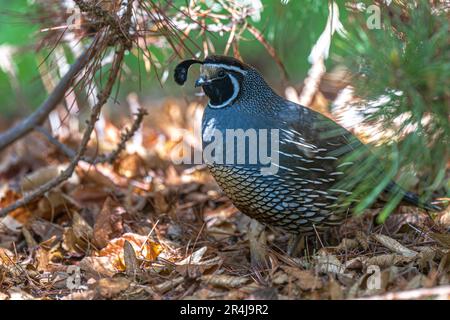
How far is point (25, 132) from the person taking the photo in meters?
4.57

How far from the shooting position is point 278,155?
3424mm

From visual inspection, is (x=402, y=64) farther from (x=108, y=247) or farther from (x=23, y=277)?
(x=23, y=277)

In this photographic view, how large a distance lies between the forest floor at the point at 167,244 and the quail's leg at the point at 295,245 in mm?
60

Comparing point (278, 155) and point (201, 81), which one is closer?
point (278, 155)

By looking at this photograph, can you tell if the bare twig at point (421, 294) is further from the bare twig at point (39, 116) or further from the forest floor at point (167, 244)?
the bare twig at point (39, 116)

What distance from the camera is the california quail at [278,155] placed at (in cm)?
343

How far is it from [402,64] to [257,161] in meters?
1.17

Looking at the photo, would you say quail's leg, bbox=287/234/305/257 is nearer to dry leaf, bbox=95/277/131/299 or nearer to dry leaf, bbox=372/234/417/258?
dry leaf, bbox=372/234/417/258

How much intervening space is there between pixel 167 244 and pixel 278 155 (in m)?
0.86

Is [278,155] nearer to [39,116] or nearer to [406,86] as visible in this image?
[406,86]

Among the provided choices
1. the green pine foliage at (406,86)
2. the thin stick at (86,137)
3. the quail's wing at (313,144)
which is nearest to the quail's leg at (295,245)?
the quail's wing at (313,144)

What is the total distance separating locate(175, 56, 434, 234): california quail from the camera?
3.43 m

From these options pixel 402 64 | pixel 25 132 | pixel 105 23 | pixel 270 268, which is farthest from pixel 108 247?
pixel 402 64

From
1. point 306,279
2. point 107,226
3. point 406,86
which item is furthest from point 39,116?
point 406,86
